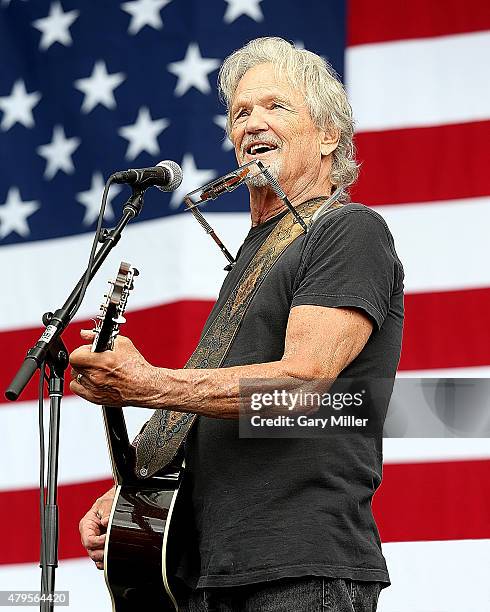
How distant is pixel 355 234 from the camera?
2064 millimetres

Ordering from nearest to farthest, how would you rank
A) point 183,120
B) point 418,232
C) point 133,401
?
point 133,401
point 418,232
point 183,120

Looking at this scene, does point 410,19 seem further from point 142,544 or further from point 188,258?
point 142,544

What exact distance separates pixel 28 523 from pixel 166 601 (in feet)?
4.86

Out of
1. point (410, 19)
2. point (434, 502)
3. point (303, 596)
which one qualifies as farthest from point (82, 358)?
point (410, 19)

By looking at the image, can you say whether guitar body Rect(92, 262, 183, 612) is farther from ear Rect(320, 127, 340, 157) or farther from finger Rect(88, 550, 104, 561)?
ear Rect(320, 127, 340, 157)

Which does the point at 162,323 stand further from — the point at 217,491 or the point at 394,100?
the point at 217,491

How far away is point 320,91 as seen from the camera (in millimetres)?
2480

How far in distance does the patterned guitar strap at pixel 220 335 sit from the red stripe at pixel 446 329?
909mm

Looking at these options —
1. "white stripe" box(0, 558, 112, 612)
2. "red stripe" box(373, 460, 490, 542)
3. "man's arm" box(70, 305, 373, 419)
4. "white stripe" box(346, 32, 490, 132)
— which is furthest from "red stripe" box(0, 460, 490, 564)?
"man's arm" box(70, 305, 373, 419)

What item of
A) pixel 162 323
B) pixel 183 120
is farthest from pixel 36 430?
pixel 183 120

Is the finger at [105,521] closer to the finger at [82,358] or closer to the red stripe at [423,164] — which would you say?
the finger at [82,358]

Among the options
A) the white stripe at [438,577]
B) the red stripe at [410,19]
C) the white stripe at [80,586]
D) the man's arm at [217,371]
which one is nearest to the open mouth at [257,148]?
the man's arm at [217,371]

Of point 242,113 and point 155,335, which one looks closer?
point 242,113

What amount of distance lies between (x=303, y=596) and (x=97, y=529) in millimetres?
602
